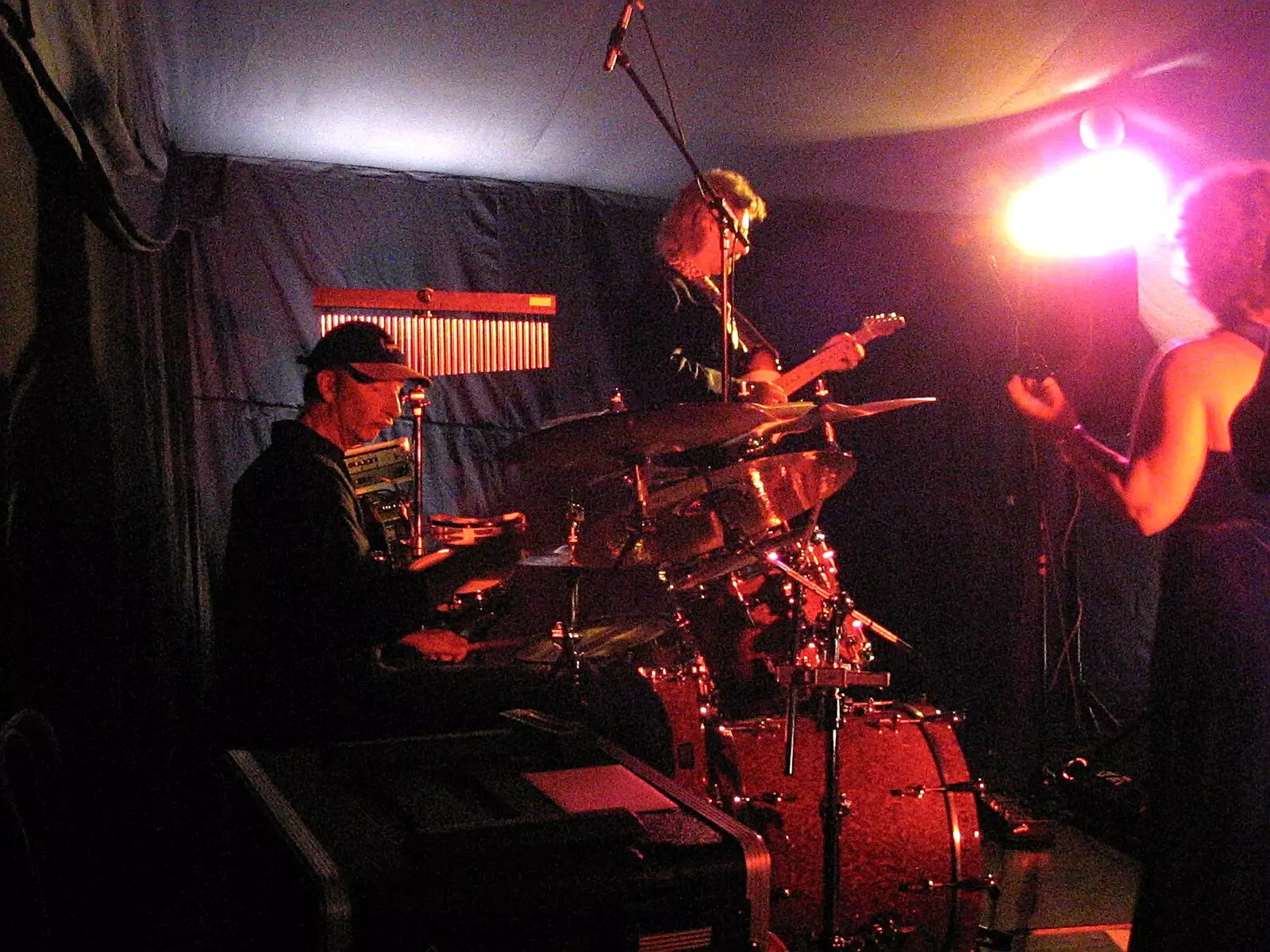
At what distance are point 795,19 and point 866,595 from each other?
336 centimetres

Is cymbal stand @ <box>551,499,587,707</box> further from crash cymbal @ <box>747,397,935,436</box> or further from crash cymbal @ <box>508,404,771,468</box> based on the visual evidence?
crash cymbal @ <box>747,397,935,436</box>

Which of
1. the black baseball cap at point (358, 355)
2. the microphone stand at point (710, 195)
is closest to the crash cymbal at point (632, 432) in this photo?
the microphone stand at point (710, 195)

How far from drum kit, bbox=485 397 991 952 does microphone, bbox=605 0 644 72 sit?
103 cm

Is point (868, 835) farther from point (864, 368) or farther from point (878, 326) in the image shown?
point (864, 368)

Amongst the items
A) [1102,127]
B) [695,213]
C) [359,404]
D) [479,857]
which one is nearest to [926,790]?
[359,404]

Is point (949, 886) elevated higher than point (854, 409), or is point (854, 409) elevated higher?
point (854, 409)

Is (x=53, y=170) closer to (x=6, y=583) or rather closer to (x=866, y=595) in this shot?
(x=6, y=583)

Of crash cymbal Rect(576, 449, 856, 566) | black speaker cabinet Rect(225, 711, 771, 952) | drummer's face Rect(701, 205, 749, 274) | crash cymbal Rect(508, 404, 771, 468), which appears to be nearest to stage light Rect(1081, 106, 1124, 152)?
drummer's face Rect(701, 205, 749, 274)

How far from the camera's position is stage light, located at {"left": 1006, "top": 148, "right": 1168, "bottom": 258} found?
549 centimetres

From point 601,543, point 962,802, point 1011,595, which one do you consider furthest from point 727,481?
point 1011,595

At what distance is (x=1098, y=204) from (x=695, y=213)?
223 cm

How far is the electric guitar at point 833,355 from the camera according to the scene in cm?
512

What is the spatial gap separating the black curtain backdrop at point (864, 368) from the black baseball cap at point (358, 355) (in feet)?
6.45

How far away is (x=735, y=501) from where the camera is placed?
11.4 ft
